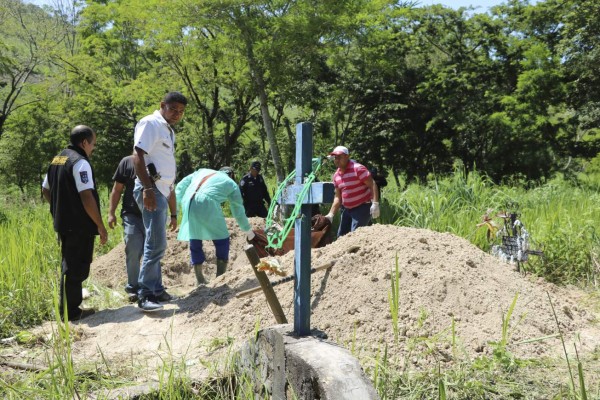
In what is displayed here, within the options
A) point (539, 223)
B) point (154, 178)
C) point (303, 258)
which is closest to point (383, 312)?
point (303, 258)

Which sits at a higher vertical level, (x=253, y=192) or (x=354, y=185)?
(x=354, y=185)

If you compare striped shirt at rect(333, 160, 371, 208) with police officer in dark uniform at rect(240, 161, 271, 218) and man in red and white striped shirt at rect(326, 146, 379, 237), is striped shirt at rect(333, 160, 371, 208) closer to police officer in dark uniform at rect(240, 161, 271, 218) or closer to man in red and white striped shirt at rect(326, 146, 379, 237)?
man in red and white striped shirt at rect(326, 146, 379, 237)

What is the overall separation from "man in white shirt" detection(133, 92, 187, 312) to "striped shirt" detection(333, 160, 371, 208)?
221cm

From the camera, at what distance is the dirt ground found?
124 inches

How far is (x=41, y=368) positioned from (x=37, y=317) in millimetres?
1492

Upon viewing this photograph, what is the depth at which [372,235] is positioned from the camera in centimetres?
423

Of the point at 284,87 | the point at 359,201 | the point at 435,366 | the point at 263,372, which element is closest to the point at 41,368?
the point at 263,372

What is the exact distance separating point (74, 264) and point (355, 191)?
305cm

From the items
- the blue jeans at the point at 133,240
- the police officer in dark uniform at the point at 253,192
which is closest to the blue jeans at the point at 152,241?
the blue jeans at the point at 133,240

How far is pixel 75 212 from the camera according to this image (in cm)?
425

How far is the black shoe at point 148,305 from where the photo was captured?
4.24 m

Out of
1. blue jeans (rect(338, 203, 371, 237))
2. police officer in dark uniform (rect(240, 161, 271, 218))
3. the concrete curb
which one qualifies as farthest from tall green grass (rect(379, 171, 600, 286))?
the concrete curb

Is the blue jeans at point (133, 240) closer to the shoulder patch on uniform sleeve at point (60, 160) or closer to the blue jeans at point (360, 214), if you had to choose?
the shoulder patch on uniform sleeve at point (60, 160)

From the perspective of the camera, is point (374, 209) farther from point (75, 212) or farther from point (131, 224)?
point (75, 212)
